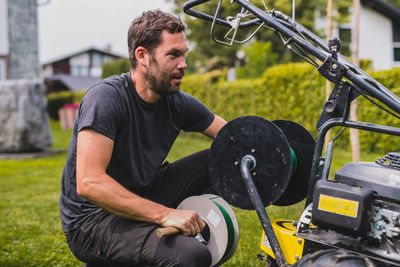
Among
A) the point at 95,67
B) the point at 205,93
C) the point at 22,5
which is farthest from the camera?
the point at 95,67

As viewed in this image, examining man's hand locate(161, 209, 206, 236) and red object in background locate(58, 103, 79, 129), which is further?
red object in background locate(58, 103, 79, 129)

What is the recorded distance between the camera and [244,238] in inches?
135

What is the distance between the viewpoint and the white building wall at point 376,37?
774 inches

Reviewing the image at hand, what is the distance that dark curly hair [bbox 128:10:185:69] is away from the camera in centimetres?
217

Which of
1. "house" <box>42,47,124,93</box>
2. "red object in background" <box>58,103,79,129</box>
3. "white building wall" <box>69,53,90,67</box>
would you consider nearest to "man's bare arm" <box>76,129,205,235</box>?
"red object in background" <box>58,103,79,129</box>

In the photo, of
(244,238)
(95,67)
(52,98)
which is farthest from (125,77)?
(95,67)

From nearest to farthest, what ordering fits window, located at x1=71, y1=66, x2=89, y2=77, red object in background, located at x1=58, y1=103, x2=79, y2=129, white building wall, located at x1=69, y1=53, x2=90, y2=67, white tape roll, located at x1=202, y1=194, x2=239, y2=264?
white tape roll, located at x1=202, y1=194, x2=239, y2=264, red object in background, located at x1=58, y1=103, x2=79, y2=129, white building wall, located at x1=69, y1=53, x2=90, y2=67, window, located at x1=71, y1=66, x2=89, y2=77

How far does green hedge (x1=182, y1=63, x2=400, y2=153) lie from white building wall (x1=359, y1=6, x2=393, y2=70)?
11.0 meters

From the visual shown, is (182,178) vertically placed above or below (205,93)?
above

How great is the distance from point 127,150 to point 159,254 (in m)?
0.54

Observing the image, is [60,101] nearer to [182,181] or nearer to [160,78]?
[182,181]

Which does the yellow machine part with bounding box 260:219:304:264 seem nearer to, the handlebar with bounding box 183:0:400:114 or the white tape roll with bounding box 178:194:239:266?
the white tape roll with bounding box 178:194:239:266

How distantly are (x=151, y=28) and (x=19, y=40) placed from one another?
664 inches

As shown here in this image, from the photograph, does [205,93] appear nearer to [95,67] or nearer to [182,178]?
[182,178]
